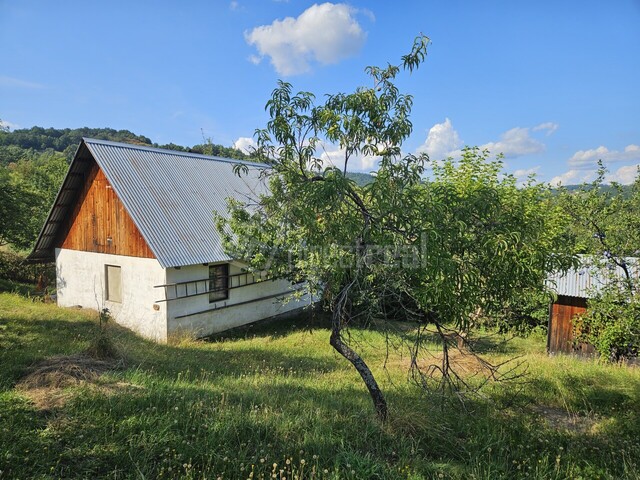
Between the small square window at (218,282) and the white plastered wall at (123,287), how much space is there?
7.13 ft

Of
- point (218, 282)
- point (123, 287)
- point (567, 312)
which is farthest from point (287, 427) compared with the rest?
point (567, 312)

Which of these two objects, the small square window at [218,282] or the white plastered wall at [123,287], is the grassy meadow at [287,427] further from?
the small square window at [218,282]

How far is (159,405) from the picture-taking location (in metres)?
4.67

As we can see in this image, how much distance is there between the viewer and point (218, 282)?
50.5ft

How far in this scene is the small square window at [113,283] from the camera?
47.4 ft

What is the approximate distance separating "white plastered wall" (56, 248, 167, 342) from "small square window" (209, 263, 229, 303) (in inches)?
85.6

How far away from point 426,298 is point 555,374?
5986 mm

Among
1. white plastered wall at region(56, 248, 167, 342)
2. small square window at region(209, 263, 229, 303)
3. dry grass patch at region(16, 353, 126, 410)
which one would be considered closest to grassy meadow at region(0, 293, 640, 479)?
dry grass patch at region(16, 353, 126, 410)

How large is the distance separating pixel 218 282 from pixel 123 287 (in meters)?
3.43

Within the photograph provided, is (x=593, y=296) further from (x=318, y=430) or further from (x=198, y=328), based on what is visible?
(x=198, y=328)

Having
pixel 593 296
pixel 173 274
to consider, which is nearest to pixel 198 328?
pixel 173 274

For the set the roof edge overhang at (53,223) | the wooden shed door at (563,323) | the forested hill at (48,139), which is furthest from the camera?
the forested hill at (48,139)

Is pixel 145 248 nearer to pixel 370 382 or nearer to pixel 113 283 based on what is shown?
pixel 113 283

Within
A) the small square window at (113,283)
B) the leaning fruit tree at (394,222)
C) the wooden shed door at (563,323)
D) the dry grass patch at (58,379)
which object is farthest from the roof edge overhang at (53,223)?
the wooden shed door at (563,323)
